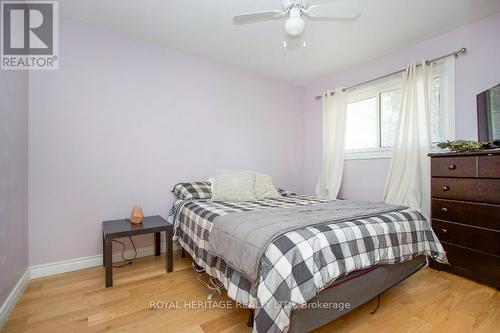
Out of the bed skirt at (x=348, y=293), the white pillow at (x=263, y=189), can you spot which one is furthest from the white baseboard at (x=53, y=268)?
the bed skirt at (x=348, y=293)

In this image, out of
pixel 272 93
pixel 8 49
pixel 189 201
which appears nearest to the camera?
pixel 8 49

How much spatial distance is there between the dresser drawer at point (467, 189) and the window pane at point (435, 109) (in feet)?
1.98

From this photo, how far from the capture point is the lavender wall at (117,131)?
2.05 meters

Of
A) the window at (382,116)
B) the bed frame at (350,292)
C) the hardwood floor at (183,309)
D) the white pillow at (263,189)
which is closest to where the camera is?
the bed frame at (350,292)

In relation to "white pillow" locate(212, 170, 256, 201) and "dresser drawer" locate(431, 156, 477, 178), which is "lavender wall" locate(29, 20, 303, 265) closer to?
"white pillow" locate(212, 170, 256, 201)

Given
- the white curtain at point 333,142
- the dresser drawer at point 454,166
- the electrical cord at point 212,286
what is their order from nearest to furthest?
the electrical cord at point 212,286 → the dresser drawer at point 454,166 → the white curtain at point 333,142

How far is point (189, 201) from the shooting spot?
7.75 ft

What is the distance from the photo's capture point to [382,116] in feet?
9.69

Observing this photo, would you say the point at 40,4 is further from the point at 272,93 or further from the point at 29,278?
the point at 272,93

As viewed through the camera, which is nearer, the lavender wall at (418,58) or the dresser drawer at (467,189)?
the dresser drawer at (467,189)

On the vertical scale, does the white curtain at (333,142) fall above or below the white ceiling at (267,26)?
below

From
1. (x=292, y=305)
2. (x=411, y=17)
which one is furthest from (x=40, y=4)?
(x=411, y=17)

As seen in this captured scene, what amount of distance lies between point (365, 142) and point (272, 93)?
1480 millimetres

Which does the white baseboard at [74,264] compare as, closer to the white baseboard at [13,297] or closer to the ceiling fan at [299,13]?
the white baseboard at [13,297]
